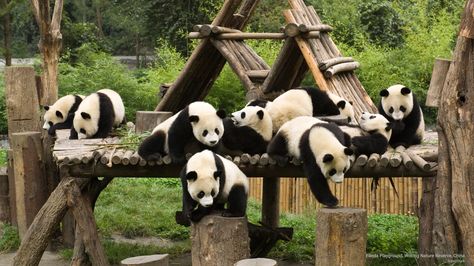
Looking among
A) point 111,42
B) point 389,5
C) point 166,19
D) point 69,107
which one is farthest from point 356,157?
point 111,42

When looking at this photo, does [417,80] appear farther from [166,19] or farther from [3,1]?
[3,1]

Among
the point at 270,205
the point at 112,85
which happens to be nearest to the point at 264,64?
the point at 270,205

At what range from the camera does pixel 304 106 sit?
23.1 feet

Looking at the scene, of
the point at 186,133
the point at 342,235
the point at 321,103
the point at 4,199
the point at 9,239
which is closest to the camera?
the point at 342,235

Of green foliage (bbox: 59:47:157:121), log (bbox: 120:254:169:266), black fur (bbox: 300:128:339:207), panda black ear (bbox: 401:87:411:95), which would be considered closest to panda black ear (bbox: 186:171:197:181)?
log (bbox: 120:254:169:266)

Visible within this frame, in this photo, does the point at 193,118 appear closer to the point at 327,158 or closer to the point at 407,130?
the point at 327,158

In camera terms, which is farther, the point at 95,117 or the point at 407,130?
the point at 95,117

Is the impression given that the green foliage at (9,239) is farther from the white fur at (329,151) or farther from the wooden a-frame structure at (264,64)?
the white fur at (329,151)

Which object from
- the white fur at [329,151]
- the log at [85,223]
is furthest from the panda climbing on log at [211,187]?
the log at [85,223]

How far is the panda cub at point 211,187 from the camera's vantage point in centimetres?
540

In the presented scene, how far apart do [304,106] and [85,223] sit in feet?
7.91

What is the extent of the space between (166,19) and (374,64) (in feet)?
26.5

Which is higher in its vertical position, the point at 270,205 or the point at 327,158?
the point at 327,158

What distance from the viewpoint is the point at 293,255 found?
8539 millimetres
